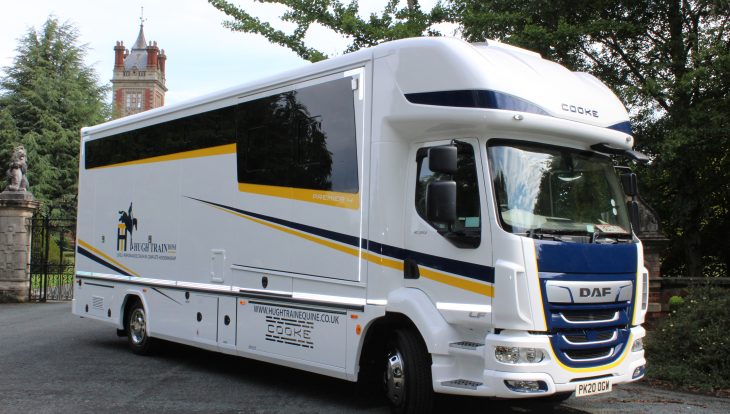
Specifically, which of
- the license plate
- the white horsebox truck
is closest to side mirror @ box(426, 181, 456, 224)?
the white horsebox truck

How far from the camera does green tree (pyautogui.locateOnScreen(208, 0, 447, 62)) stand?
14.4 meters

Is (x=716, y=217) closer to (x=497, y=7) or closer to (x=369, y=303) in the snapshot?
(x=497, y=7)

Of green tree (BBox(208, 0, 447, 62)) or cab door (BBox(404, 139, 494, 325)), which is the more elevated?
green tree (BBox(208, 0, 447, 62))

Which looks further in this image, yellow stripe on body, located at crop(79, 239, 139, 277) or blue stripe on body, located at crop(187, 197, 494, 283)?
yellow stripe on body, located at crop(79, 239, 139, 277)

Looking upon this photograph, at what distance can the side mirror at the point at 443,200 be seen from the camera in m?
5.88

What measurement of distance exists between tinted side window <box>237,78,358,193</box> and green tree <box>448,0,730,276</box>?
260 inches

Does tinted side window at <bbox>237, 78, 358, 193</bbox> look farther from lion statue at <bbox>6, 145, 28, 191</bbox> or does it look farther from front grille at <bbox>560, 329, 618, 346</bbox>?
lion statue at <bbox>6, 145, 28, 191</bbox>

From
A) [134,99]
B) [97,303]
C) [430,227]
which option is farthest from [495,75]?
[134,99]

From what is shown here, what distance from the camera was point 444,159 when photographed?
589 centimetres

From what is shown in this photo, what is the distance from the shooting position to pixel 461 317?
5969 mm

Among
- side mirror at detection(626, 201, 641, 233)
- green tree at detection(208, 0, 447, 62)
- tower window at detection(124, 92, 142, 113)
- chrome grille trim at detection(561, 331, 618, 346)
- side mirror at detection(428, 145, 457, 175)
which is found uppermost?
tower window at detection(124, 92, 142, 113)

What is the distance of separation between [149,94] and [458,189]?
121 meters

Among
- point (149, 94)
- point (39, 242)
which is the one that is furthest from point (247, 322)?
point (149, 94)

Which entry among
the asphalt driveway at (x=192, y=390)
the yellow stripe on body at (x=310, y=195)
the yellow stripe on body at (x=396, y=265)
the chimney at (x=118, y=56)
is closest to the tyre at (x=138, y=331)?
the asphalt driveway at (x=192, y=390)
